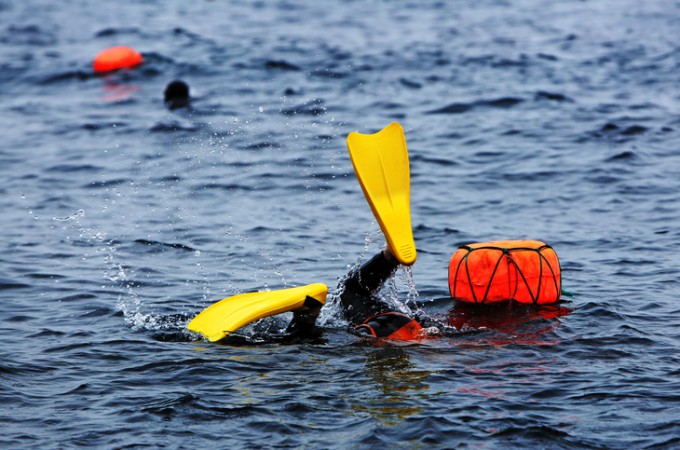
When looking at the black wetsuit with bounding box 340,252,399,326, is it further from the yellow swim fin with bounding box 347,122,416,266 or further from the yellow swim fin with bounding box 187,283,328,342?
the yellow swim fin with bounding box 187,283,328,342

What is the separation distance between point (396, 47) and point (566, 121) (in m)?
6.30

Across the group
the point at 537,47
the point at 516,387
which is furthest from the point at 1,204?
the point at 537,47

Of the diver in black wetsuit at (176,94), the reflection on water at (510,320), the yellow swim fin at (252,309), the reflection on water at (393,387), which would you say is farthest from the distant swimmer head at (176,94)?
the reflection on water at (393,387)

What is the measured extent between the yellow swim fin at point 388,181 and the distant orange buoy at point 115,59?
13.2 meters

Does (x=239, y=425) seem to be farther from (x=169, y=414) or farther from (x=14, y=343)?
(x=14, y=343)

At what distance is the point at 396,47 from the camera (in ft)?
66.8

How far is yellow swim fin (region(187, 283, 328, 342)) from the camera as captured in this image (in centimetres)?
A: 691

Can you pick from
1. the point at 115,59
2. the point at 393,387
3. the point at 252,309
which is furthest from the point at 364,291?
the point at 115,59

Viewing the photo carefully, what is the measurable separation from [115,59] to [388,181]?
44.2 ft

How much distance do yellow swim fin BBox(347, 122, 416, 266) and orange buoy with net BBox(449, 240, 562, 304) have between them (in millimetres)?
785

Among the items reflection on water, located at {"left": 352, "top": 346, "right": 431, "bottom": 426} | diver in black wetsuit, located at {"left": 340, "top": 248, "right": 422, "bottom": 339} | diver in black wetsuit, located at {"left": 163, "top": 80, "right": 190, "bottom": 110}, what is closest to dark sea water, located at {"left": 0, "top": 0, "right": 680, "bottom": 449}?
reflection on water, located at {"left": 352, "top": 346, "right": 431, "bottom": 426}

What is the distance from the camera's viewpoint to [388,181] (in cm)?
732

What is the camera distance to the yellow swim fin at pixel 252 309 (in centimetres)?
691

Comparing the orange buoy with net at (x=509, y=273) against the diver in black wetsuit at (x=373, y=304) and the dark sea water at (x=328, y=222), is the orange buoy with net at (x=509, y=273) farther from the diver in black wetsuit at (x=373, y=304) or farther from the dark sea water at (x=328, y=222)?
the diver in black wetsuit at (x=373, y=304)
